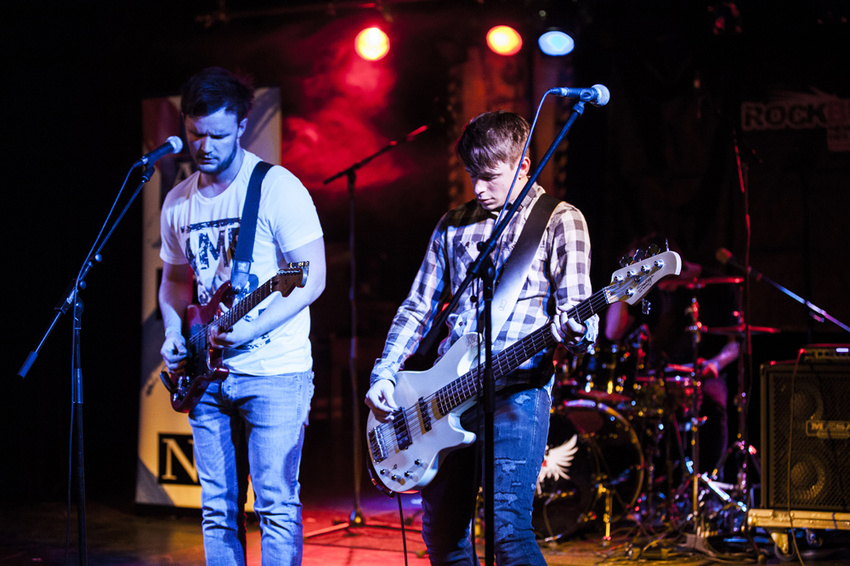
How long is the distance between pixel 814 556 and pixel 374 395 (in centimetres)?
338

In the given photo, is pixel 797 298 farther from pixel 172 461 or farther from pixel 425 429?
pixel 172 461

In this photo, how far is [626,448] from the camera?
216 inches

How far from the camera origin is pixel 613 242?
20.9ft

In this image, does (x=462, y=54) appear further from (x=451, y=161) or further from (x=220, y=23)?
(x=220, y=23)

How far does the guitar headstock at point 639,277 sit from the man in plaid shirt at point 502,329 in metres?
0.10

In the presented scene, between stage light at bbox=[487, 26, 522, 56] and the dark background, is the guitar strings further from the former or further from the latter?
stage light at bbox=[487, 26, 522, 56]

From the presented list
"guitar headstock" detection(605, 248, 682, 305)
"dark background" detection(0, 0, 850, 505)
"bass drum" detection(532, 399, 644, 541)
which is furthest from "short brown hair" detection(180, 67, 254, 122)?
"bass drum" detection(532, 399, 644, 541)

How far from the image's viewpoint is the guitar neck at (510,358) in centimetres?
267

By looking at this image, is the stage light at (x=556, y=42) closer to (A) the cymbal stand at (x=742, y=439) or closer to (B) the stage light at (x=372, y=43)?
(B) the stage light at (x=372, y=43)

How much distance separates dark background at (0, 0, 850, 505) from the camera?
610 centimetres

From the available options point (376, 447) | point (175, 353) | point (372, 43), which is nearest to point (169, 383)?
point (175, 353)

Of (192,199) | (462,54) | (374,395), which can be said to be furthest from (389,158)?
(374,395)

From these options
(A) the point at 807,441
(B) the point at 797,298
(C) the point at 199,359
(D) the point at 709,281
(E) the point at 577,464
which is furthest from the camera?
(D) the point at 709,281

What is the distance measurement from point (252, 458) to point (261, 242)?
2.73 ft
